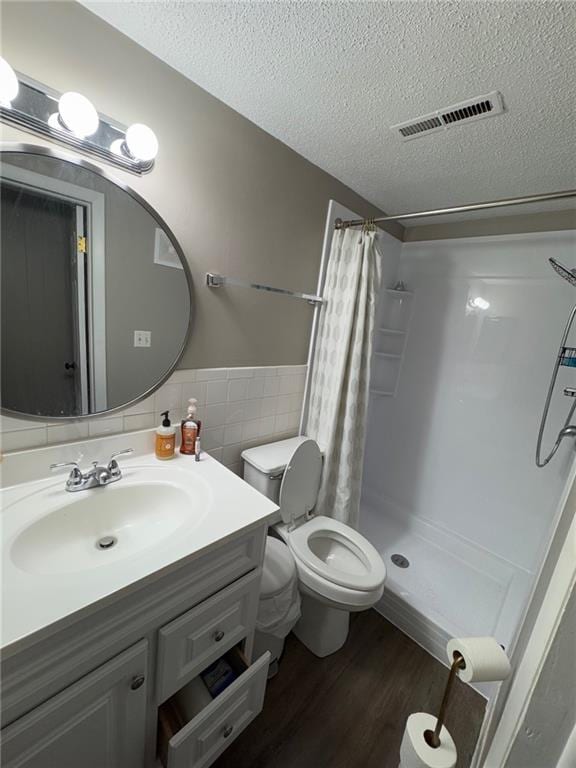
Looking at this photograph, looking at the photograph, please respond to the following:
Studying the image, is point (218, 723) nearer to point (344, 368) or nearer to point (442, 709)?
point (442, 709)

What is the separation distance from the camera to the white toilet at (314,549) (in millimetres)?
1218

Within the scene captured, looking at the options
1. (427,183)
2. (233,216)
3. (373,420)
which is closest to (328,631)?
(373,420)

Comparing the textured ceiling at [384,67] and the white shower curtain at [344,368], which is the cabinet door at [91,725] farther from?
the textured ceiling at [384,67]

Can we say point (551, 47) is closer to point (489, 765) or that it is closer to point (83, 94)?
point (83, 94)

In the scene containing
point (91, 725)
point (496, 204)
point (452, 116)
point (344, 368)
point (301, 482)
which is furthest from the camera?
point (344, 368)

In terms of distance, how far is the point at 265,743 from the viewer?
3.49 feet

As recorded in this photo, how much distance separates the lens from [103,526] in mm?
911

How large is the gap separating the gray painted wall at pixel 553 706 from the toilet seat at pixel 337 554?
85 cm

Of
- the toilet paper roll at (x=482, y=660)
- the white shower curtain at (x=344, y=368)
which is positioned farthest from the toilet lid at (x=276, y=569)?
the toilet paper roll at (x=482, y=660)

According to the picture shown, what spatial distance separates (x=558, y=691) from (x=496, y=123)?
1545 millimetres

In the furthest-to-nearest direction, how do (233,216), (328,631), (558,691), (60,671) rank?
(328,631), (233,216), (60,671), (558,691)

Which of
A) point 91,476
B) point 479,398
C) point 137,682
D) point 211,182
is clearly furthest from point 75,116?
point 479,398

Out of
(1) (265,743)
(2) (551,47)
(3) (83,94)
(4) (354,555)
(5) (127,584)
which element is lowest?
(1) (265,743)

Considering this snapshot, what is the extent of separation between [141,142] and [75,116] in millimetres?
167
